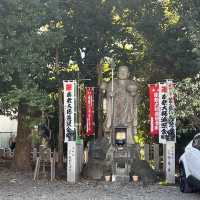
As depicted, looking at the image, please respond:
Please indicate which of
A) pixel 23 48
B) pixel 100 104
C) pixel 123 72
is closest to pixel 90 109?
pixel 100 104

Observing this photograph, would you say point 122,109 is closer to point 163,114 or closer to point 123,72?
point 123,72

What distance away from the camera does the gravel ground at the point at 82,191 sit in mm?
11680

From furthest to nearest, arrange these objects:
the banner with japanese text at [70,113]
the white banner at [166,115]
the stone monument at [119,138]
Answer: the stone monument at [119,138] < the banner with japanese text at [70,113] < the white banner at [166,115]

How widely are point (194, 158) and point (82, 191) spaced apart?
3.13 meters

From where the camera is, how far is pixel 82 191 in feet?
41.8

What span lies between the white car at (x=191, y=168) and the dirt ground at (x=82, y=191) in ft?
0.79

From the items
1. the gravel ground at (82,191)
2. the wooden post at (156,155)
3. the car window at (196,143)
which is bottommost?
the gravel ground at (82,191)

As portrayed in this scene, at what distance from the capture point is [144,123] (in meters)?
19.9

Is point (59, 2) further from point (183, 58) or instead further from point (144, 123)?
point (144, 123)

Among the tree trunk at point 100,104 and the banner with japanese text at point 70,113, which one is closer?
the banner with japanese text at point 70,113

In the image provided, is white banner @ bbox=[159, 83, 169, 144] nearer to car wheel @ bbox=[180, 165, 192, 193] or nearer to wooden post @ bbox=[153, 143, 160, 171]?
car wheel @ bbox=[180, 165, 192, 193]

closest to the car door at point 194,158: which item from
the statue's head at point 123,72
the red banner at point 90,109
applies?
the statue's head at point 123,72

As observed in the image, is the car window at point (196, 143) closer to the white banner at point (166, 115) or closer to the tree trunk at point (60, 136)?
the white banner at point (166, 115)

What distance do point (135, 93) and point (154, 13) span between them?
8.70 feet
